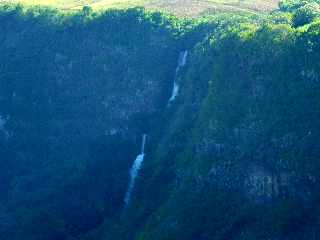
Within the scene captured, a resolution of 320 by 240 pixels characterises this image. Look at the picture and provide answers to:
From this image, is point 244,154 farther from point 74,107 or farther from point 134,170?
point 74,107

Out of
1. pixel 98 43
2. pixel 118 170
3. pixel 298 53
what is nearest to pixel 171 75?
pixel 98 43

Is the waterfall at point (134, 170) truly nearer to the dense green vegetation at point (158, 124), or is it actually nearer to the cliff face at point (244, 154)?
the dense green vegetation at point (158, 124)

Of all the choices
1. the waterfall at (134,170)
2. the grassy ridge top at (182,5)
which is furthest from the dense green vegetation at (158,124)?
the grassy ridge top at (182,5)

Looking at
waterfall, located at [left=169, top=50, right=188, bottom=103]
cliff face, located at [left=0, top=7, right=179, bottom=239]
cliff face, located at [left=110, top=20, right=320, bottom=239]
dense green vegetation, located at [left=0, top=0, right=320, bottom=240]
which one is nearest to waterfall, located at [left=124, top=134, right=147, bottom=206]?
cliff face, located at [left=0, top=7, right=179, bottom=239]

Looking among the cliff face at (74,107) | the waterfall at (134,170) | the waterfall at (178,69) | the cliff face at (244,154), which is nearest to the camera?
the cliff face at (244,154)

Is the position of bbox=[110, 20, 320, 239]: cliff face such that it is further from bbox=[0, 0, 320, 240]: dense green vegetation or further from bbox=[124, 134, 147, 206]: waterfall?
bbox=[124, 134, 147, 206]: waterfall

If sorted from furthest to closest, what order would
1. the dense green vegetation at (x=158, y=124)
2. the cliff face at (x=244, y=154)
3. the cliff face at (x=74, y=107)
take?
the cliff face at (x=74, y=107) → the dense green vegetation at (x=158, y=124) → the cliff face at (x=244, y=154)

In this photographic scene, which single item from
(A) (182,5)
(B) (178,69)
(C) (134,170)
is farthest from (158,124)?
(A) (182,5)
